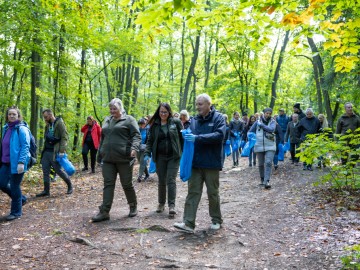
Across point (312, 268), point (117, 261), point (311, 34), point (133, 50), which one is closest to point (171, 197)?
point (117, 261)

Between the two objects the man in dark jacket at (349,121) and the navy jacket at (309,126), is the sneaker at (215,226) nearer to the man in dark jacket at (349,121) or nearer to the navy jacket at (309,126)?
the man in dark jacket at (349,121)

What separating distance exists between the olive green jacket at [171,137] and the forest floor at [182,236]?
3.94 ft

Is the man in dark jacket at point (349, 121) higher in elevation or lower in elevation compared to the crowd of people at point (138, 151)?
higher

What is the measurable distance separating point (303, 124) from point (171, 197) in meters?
6.96

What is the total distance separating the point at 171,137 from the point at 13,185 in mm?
3049

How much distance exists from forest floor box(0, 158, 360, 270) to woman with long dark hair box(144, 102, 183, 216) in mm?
663

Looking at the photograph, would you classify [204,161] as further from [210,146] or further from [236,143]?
[236,143]

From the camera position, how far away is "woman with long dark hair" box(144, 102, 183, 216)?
661 cm

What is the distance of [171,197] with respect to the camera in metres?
6.69

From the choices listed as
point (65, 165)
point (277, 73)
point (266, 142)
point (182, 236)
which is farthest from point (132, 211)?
point (277, 73)

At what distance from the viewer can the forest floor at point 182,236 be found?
4574 mm

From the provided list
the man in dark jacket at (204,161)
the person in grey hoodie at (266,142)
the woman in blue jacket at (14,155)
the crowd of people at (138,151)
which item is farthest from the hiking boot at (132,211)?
the person in grey hoodie at (266,142)

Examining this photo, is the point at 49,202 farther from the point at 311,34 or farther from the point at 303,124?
the point at 303,124

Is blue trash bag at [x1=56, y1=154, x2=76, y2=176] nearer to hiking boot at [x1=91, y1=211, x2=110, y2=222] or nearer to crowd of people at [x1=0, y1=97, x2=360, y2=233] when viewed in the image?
crowd of people at [x1=0, y1=97, x2=360, y2=233]
